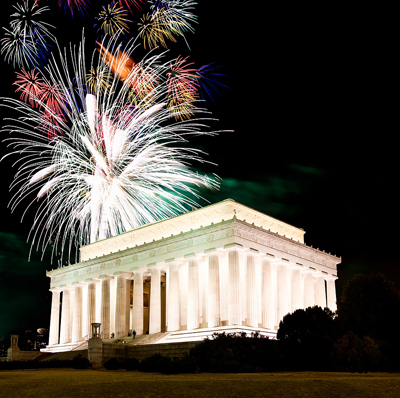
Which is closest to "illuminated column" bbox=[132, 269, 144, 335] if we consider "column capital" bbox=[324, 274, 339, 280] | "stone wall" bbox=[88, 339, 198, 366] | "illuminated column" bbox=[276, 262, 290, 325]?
"stone wall" bbox=[88, 339, 198, 366]

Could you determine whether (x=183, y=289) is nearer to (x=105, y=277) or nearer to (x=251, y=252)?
(x=251, y=252)

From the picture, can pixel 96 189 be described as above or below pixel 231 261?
above

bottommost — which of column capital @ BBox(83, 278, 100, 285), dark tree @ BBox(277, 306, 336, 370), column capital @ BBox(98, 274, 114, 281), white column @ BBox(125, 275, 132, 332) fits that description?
dark tree @ BBox(277, 306, 336, 370)

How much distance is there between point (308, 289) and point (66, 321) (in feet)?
124

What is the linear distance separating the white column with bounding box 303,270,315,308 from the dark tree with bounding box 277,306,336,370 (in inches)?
941

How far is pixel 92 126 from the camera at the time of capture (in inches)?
2072

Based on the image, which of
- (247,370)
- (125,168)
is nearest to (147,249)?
(125,168)

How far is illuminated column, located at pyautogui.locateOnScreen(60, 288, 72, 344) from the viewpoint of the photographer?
259ft

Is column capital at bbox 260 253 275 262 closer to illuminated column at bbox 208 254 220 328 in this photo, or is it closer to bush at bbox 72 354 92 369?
illuminated column at bbox 208 254 220 328

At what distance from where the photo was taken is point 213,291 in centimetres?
5828

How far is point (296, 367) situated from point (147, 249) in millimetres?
32048

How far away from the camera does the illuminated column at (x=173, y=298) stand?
62.3 meters

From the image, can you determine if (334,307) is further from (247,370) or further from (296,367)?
(247,370)

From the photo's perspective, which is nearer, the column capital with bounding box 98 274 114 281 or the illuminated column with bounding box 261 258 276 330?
the illuminated column with bounding box 261 258 276 330
